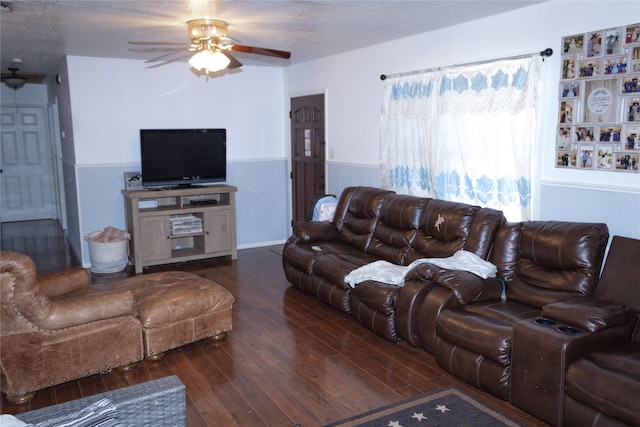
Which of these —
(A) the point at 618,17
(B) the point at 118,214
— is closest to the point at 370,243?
(A) the point at 618,17

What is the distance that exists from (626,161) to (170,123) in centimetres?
502

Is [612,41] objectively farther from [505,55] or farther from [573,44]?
[505,55]

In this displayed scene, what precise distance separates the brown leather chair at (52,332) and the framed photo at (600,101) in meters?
3.30

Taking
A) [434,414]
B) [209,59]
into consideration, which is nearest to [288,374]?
[434,414]

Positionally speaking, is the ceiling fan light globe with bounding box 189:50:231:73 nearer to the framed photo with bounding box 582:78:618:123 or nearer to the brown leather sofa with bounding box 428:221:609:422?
the brown leather sofa with bounding box 428:221:609:422

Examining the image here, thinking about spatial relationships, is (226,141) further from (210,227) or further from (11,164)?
(11,164)

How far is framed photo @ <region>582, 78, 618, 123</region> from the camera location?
3.24 m

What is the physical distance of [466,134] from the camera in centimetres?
426

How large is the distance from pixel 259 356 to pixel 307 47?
3.35 metres

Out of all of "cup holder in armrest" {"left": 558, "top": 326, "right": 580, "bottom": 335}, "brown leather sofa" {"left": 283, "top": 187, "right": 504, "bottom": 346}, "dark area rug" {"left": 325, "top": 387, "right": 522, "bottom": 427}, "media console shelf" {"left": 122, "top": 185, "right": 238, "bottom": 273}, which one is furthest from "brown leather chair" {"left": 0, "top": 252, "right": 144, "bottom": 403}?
"cup holder in armrest" {"left": 558, "top": 326, "right": 580, "bottom": 335}

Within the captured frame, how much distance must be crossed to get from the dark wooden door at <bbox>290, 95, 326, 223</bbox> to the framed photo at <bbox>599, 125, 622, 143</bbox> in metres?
3.44

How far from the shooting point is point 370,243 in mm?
4695

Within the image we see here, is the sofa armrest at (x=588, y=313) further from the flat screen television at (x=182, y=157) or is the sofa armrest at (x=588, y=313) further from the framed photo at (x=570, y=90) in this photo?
the flat screen television at (x=182, y=157)

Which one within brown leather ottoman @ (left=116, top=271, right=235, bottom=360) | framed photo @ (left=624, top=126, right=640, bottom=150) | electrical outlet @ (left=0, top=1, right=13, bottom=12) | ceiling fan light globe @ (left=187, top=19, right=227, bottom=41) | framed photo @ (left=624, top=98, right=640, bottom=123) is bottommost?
brown leather ottoman @ (left=116, top=271, right=235, bottom=360)
